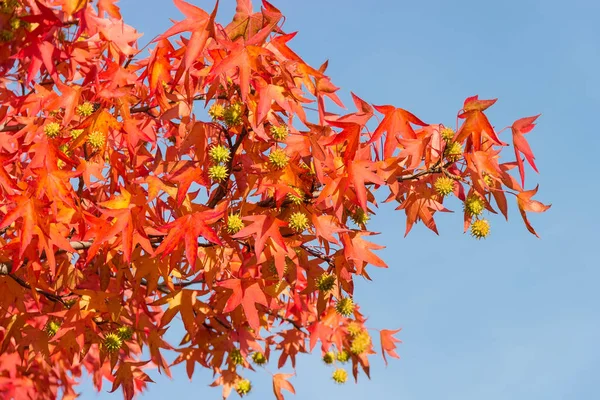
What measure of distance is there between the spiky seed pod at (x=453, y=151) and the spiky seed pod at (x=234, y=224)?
3.38 feet

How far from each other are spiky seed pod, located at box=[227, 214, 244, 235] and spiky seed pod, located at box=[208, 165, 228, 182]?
20cm

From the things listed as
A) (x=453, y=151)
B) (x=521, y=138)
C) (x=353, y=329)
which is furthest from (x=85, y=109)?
(x=353, y=329)

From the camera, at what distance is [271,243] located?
334cm

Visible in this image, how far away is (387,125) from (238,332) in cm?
228

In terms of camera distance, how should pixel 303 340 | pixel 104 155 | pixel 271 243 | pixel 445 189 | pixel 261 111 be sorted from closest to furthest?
pixel 261 111, pixel 271 243, pixel 445 189, pixel 104 155, pixel 303 340

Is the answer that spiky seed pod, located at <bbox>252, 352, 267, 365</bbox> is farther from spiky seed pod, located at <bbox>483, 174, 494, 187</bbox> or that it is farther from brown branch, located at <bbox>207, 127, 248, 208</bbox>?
spiky seed pod, located at <bbox>483, 174, 494, 187</bbox>

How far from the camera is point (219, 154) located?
347 centimetres

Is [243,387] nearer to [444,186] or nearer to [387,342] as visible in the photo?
[387,342]

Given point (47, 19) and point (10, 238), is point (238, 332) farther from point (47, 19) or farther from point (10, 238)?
point (47, 19)

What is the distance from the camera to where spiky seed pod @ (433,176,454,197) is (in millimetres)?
3605

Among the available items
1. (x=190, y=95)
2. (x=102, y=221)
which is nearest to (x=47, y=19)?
(x=190, y=95)

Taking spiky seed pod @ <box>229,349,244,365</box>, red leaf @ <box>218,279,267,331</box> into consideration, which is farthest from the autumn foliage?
spiky seed pod @ <box>229,349,244,365</box>

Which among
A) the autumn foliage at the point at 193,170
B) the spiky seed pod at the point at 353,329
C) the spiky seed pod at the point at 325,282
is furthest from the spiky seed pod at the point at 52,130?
the spiky seed pod at the point at 353,329

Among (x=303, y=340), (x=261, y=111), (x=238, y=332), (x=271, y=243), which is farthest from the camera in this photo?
(x=303, y=340)
